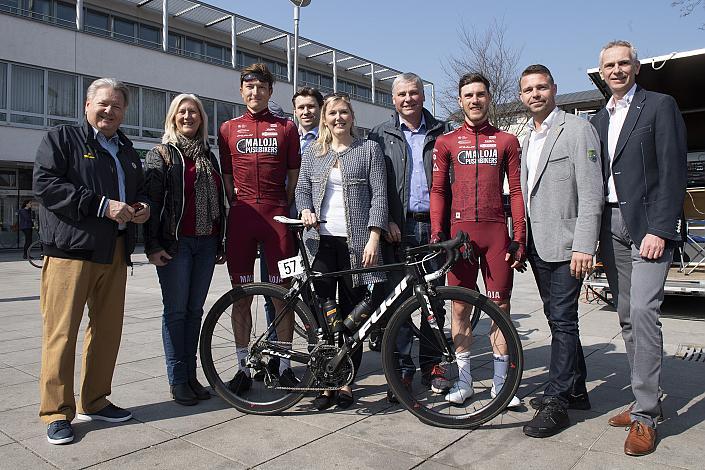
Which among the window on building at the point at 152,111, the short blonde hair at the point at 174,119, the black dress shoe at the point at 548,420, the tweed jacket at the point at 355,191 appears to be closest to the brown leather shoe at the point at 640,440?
the black dress shoe at the point at 548,420

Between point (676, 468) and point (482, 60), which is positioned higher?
point (482, 60)

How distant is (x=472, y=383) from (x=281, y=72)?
3111 centimetres

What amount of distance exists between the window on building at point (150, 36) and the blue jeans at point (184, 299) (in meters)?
24.7

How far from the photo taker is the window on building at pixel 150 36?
86.3 feet

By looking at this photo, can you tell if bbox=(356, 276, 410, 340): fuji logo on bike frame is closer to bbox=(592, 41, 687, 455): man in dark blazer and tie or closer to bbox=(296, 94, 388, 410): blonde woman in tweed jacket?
bbox=(296, 94, 388, 410): blonde woman in tweed jacket

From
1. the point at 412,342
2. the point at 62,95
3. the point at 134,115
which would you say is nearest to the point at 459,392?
the point at 412,342

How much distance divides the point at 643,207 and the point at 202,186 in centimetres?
267

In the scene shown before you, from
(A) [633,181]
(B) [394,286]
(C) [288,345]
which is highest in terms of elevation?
(A) [633,181]

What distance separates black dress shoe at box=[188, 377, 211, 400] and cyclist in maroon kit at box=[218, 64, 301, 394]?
0.78ft

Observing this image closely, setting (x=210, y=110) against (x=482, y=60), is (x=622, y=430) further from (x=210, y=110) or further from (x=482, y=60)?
(x=210, y=110)

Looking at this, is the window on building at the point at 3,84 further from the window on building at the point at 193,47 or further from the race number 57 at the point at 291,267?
the race number 57 at the point at 291,267

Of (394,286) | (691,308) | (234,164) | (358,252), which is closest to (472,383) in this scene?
(394,286)

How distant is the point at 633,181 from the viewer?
10.6ft

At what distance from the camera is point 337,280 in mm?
3867
